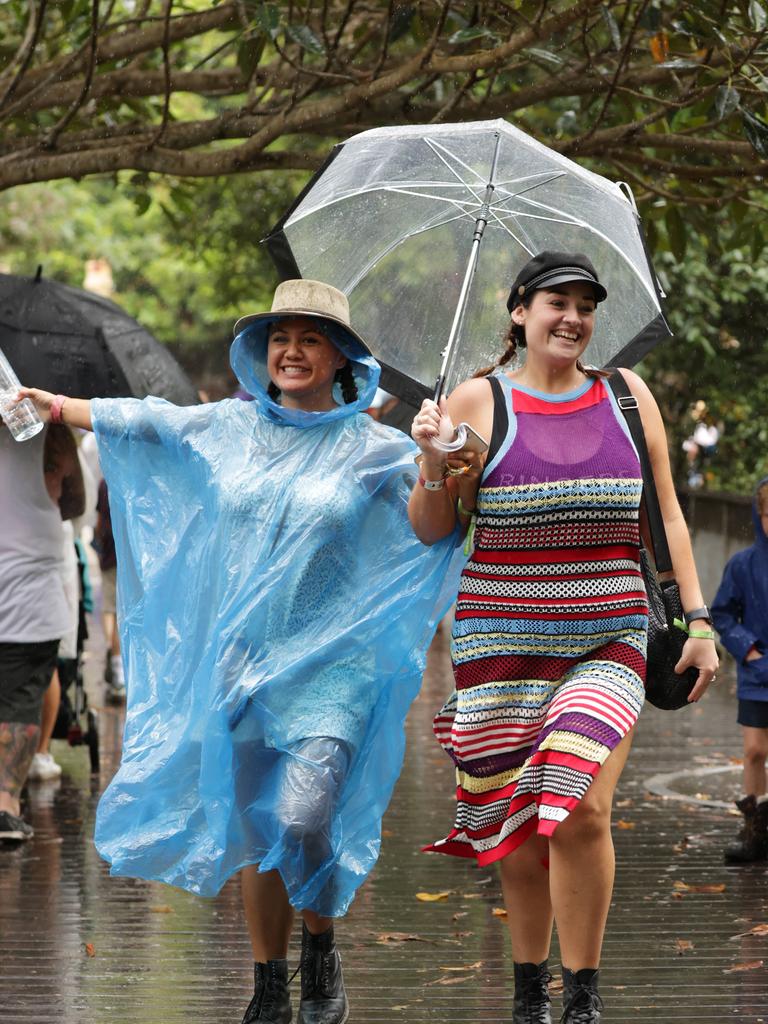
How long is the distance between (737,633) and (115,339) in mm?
2989

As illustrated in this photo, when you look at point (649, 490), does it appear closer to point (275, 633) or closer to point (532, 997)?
point (275, 633)

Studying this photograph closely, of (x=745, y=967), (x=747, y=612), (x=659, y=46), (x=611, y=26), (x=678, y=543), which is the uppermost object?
(x=659, y=46)

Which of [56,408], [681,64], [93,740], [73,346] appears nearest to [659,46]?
[681,64]

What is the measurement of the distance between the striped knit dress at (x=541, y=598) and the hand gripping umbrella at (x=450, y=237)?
30.2 inches

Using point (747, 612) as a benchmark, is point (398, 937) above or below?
below

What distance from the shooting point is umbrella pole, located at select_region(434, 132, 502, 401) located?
4.68 m

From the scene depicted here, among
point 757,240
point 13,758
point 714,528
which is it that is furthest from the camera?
point 714,528

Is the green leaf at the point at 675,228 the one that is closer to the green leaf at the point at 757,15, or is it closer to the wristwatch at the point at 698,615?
the green leaf at the point at 757,15

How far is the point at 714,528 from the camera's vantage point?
1780 cm

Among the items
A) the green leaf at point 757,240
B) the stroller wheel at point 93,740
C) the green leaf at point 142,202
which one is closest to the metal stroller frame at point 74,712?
the stroller wheel at point 93,740

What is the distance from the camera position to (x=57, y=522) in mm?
8234

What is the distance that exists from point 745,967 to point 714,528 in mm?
11993

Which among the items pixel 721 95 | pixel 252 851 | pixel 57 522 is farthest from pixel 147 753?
pixel 721 95

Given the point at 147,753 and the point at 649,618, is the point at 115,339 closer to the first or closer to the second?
the point at 147,753
